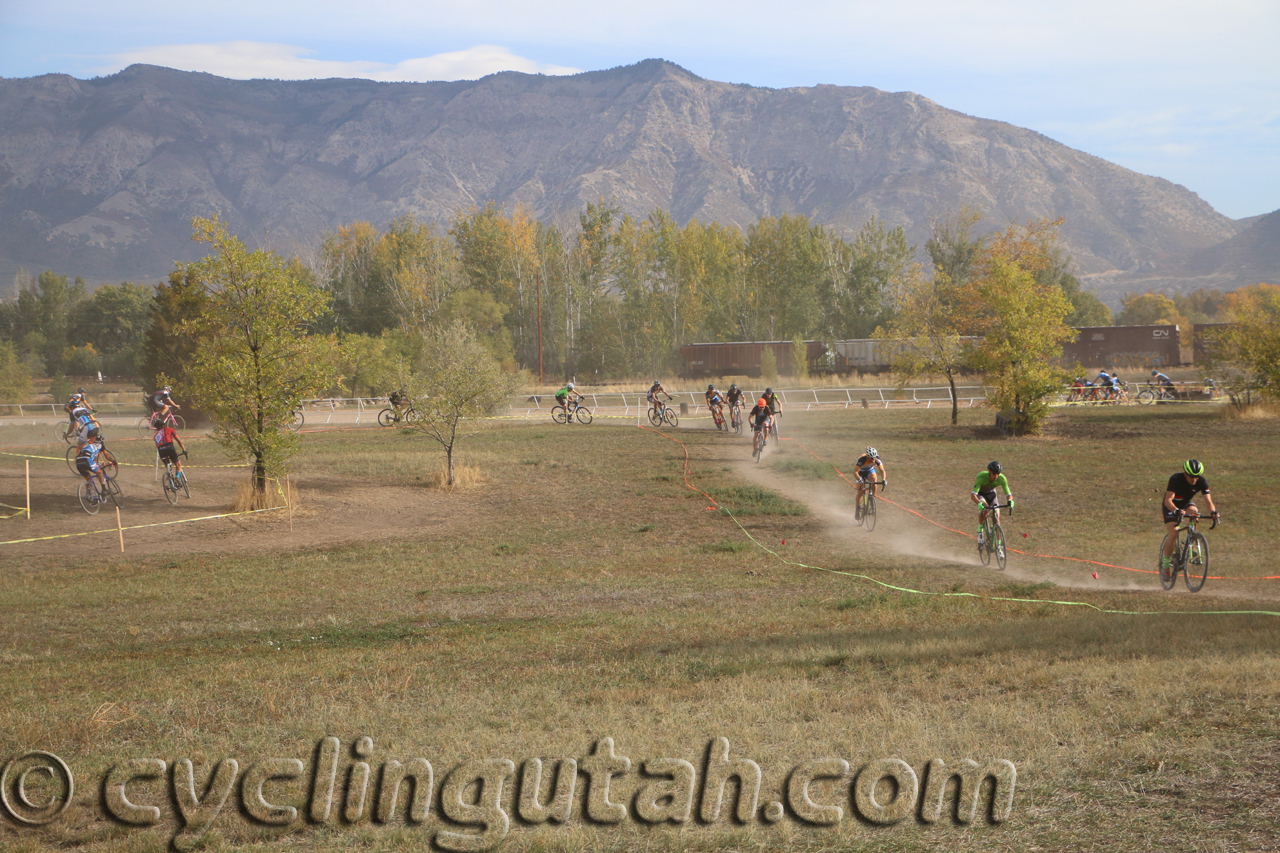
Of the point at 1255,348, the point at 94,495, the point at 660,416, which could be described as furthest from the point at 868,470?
the point at 1255,348

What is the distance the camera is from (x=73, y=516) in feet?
65.0

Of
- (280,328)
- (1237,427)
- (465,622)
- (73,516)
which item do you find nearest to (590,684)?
(465,622)

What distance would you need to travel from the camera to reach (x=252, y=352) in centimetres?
2038

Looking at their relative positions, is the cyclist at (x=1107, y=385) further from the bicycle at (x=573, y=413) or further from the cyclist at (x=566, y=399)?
the cyclist at (x=566, y=399)

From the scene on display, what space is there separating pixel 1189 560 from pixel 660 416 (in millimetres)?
28396

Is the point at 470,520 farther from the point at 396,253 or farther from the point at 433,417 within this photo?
the point at 396,253

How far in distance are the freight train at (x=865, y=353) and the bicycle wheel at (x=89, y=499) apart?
51.6 m

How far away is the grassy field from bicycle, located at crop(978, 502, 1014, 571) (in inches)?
15.7

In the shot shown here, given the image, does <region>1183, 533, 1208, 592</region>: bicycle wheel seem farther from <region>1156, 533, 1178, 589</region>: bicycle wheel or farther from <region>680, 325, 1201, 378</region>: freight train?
<region>680, 325, 1201, 378</region>: freight train

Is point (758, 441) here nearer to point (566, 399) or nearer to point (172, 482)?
point (566, 399)

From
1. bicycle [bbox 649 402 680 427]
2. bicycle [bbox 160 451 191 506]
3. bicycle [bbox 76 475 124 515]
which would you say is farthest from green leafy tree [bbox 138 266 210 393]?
bicycle [bbox 76 475 124 515]

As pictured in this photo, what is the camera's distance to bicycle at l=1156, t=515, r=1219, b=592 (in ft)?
43.0

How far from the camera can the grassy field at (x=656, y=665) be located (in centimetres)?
541

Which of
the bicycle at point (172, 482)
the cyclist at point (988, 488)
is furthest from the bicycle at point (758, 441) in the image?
the bicycle at point (172, 482)
